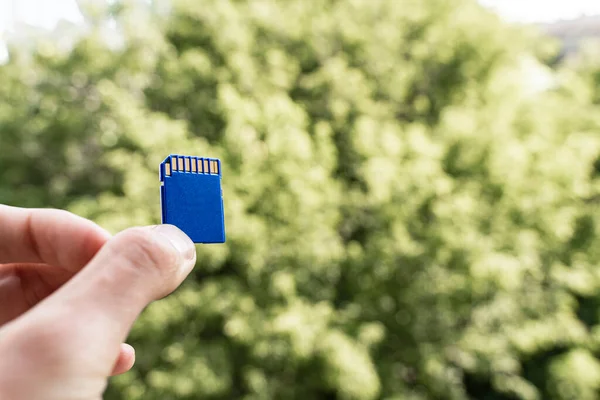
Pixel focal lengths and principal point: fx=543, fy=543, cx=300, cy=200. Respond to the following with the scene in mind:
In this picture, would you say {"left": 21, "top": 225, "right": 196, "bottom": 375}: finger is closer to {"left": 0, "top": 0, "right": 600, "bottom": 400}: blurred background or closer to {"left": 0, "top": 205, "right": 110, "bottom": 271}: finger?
{"left": 0, "top": 205, "right": 110, "bottom": 271}: finger

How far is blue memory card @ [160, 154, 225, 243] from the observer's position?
1110mm

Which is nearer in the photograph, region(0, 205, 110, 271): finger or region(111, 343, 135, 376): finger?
region(111, 343, 135, 376): finger

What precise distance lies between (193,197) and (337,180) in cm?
490

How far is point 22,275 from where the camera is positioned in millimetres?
1347

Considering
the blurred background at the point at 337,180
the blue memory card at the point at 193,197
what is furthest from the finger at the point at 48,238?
the blurred background at the point at 337,180

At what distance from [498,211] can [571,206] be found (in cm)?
101

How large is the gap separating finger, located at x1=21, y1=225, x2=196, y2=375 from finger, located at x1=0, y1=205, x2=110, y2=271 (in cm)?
34

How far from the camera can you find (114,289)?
2.77 ft

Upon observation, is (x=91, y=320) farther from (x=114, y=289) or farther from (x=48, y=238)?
(x=48, y=238)

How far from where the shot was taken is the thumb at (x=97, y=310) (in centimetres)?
76

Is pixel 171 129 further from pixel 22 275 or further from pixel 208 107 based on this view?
pixel 22 275

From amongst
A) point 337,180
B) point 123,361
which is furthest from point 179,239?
point 337,180

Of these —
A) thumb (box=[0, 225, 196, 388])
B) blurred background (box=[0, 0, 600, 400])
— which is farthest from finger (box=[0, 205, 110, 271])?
blurred background (box=[0, 0, 600, 400])

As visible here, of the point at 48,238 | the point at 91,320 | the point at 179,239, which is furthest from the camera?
the point at 48,238
